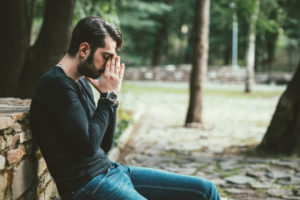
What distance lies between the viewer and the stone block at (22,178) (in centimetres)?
260

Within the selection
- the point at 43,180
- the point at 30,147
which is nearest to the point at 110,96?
the point at 30,147

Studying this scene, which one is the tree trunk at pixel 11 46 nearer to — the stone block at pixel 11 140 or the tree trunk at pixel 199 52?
the stone block at pixel 11 140

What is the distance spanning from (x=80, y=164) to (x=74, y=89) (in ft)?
1.59

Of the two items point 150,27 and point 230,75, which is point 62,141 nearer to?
point 230,75

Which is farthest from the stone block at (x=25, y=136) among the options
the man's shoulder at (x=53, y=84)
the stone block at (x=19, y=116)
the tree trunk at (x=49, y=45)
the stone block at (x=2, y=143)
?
the tree trunk at (x=49, y=45)

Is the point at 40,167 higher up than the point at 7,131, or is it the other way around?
the point at 7,131

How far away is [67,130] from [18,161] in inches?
26.1

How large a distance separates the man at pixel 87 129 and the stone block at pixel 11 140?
193 mm

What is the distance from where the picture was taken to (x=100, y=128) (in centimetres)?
239

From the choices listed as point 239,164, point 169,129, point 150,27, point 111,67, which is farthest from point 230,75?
point 111,67

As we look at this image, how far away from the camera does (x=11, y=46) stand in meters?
6.12

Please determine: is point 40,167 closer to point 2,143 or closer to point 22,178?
point 22,178

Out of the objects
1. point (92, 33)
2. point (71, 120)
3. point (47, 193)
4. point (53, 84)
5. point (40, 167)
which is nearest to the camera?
point (71, 120)

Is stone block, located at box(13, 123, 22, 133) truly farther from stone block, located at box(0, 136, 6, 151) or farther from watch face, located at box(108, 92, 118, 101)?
watch face, located at box(108, 92, 118, 101)
